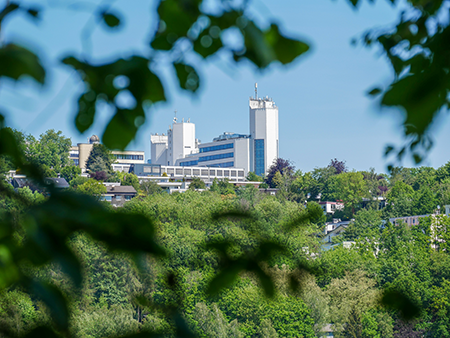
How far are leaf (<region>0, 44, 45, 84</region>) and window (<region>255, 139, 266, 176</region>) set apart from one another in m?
92.2

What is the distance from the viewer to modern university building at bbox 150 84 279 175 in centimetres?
9356

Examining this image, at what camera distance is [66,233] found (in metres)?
1.06

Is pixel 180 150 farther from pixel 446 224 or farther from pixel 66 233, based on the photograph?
pixel 66 233

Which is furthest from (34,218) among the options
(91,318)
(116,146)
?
(91,318)

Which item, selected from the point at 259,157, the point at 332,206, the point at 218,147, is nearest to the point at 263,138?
the point at 259,157

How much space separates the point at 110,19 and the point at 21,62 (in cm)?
32

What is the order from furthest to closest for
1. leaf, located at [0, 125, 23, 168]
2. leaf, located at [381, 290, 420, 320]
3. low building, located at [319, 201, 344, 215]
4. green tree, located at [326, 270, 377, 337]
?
low building, located at [319, 201, 344, 215] → green tree, located at [326, 270, 377, 337] → leaf, located at [381, 290, 420, 320] → leaf, located at [0, 125, 23, 168]

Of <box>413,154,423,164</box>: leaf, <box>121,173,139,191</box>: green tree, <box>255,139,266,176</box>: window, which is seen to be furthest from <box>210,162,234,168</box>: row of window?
<box>413,154,423,164</box>: leaf

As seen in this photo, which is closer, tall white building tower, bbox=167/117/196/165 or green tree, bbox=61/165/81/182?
green tree, bbox=61/165/81/182

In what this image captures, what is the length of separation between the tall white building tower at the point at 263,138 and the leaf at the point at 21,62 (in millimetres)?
92163

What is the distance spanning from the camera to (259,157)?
94250 mm

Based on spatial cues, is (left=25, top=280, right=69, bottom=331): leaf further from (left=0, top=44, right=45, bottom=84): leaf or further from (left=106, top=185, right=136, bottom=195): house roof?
(left=106, top=185, right=136, bottom=195): house roof

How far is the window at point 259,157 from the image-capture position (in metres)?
93.6

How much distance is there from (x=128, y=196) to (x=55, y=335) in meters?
68.0
